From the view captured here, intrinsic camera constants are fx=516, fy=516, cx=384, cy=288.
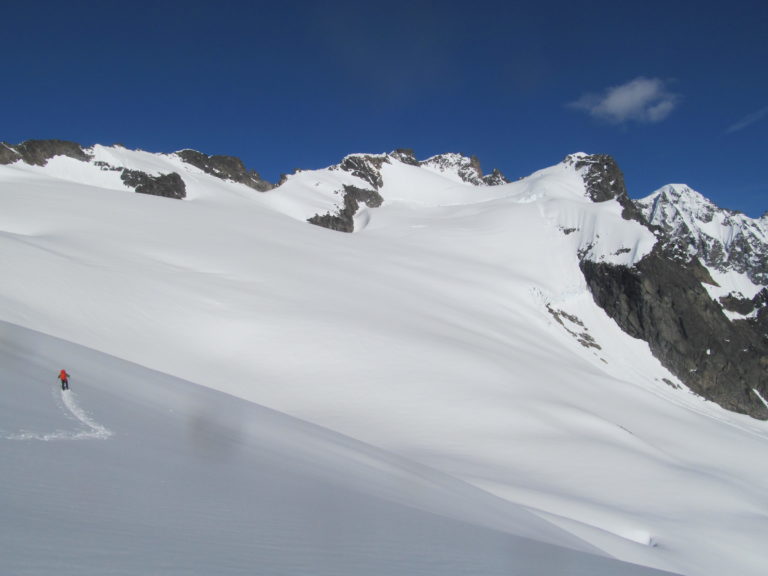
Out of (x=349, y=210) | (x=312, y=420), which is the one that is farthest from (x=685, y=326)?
(x=312, y=420)

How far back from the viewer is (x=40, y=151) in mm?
54875

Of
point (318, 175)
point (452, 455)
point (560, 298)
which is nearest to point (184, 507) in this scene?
point (452, 455)

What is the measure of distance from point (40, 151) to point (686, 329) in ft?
226

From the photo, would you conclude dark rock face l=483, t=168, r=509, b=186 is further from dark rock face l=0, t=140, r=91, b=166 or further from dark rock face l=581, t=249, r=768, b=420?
dark rock face l=0, t=140, r=91, b=166

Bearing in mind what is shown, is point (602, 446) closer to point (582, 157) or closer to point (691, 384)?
point (691, 384)

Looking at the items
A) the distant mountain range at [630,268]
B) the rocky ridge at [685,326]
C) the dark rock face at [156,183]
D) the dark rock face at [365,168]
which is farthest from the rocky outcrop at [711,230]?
the dark rock face at [156,183]

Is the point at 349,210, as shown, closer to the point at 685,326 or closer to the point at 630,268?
the point at 630,268

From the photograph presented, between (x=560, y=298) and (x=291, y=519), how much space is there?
4894 cm

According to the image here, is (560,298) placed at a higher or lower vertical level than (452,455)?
higher

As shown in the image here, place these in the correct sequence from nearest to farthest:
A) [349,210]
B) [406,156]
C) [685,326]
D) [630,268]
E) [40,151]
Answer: [685,326], [630,268], [40,151], [349,210], [406,156]

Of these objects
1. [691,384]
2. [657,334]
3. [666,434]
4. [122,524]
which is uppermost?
[657,334]

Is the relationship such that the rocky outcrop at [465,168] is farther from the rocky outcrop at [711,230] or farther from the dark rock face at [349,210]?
the rocky outcrop at [711,230]

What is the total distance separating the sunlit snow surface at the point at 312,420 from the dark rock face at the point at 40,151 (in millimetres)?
Answer: 20225

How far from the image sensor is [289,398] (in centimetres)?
1509
